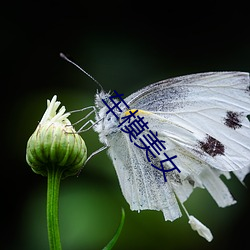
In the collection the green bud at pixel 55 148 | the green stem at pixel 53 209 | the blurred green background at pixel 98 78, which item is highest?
the blurred green background at pixel 98 78

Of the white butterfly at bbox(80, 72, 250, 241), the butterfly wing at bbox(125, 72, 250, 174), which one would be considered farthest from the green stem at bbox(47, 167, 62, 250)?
the butterfly wing at bbox(125, 72, 250, 174)

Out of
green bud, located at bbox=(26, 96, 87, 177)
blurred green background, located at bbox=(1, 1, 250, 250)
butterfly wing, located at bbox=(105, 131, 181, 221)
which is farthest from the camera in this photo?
blurred green background, located at bbox=(1, 1, 250, 250)

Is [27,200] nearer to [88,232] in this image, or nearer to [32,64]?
[88,232]

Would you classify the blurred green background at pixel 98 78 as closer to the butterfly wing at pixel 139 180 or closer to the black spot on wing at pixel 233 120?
the butterfly wing at pixel 139 180

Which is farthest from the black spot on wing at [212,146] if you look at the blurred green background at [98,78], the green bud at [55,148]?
the blurred green background at [98,78]

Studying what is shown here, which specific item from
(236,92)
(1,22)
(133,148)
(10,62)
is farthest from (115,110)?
(1,22)

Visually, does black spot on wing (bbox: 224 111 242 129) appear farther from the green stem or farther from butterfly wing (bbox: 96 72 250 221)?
the green stem

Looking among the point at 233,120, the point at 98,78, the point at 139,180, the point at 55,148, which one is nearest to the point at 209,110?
the point at 233,120
